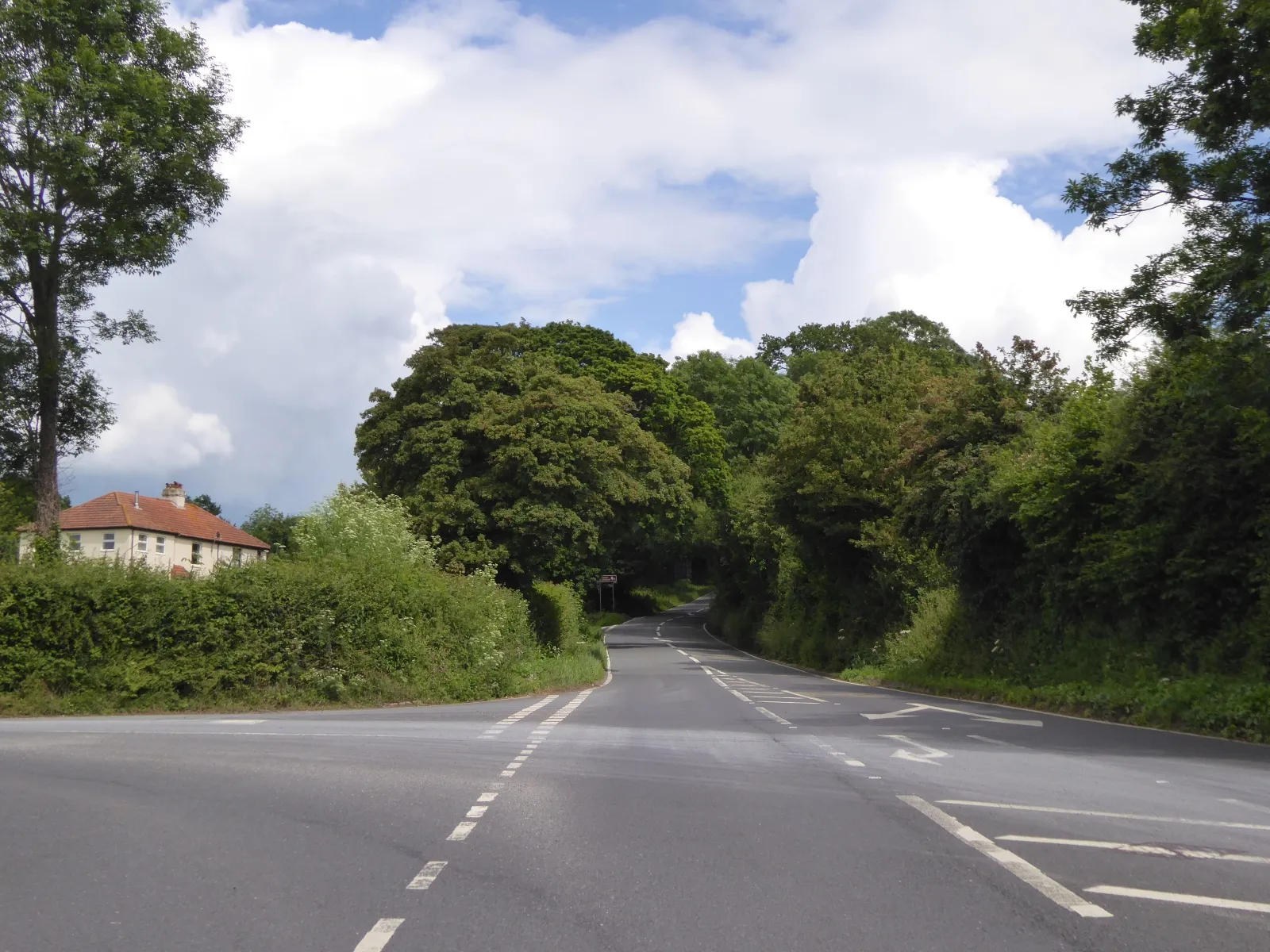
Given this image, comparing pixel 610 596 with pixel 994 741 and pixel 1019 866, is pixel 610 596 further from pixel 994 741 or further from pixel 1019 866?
pixel 1019 866

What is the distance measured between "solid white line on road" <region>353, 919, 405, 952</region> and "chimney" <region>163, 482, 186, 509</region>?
69.5m

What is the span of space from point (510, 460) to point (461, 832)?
25.3 m

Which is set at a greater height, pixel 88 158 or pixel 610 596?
pixel 88 158

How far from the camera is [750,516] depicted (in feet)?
159

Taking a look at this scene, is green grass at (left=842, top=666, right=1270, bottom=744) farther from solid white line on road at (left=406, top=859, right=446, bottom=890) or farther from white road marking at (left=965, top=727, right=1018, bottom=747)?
solid white line on road at (left=406, top=859, right=446, bottom=890)

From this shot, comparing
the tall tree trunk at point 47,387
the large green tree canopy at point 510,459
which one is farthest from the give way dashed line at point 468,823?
the large green tree canopy at point 510,459

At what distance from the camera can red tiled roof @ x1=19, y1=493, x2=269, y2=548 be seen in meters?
A: 60.6

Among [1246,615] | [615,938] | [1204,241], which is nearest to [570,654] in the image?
[1246,615]

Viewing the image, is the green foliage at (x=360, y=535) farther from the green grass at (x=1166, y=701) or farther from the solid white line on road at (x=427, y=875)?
the solid white line on road at (x=427, y=875)

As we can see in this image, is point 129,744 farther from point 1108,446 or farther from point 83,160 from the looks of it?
point 1108,446

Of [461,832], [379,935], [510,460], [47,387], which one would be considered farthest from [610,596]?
[379,935]

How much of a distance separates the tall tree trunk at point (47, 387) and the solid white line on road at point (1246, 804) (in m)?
22.7

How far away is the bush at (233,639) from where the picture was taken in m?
20.7

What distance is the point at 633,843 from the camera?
7.28 m
